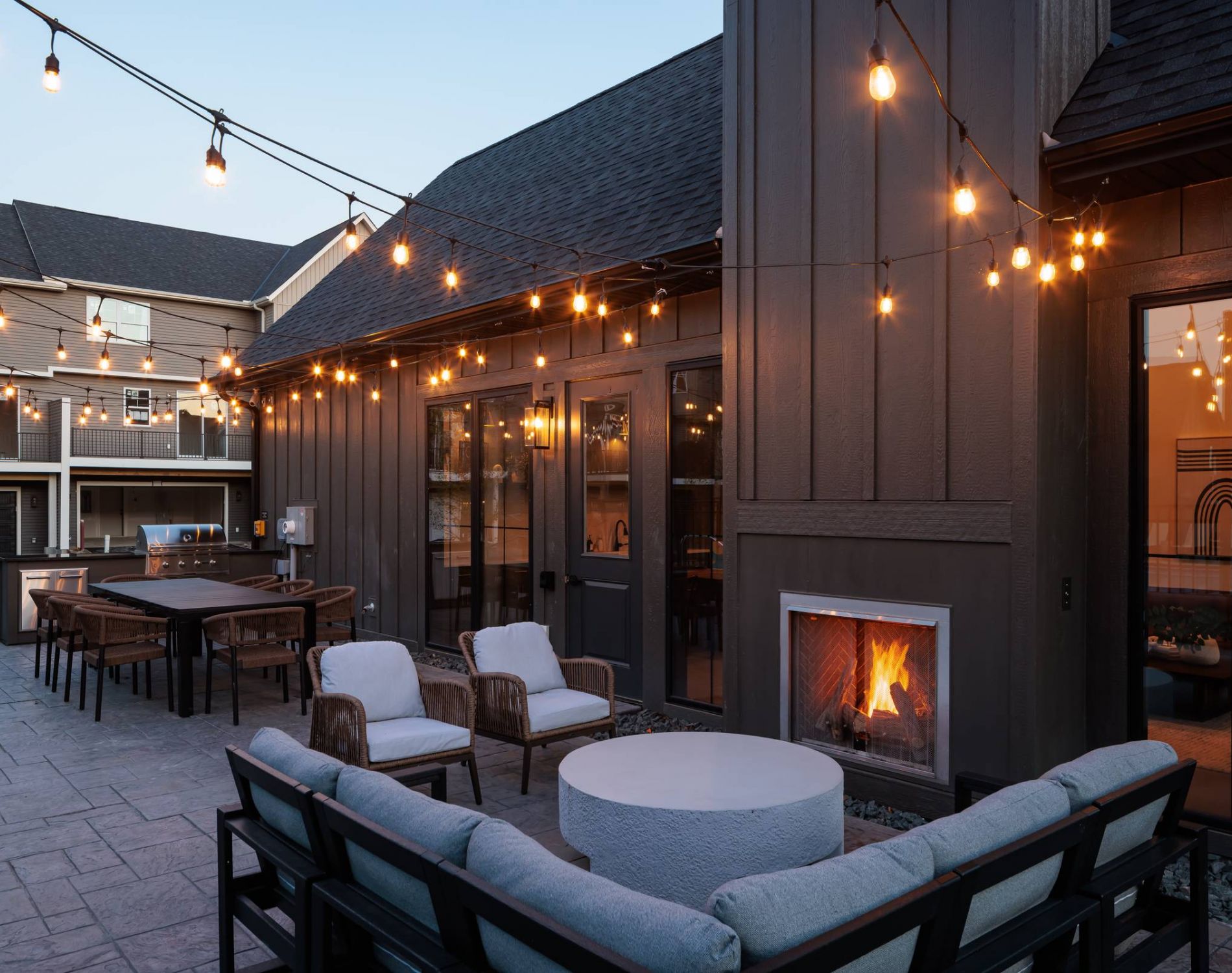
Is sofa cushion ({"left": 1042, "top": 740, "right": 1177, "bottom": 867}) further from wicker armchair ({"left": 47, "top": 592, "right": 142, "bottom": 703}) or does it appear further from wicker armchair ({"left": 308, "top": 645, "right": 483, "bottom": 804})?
wicker armchair ({"left": 47, "top": 592, "right": 142, "bottom": 703})

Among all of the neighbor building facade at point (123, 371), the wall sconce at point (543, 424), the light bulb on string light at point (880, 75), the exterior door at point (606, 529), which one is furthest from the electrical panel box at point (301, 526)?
the light bulb on string light at point (880, 75)

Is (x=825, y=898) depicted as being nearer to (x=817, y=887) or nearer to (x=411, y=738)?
(x=817, y=887)

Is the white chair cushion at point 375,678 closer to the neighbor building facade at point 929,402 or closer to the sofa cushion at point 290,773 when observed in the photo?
the sofa cushion at point 290,773

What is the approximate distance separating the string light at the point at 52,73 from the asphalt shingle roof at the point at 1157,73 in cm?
434

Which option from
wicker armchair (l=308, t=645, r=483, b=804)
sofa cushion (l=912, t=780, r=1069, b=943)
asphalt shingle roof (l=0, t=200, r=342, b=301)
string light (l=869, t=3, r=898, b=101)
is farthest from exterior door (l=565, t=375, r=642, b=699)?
asphalt shingle roof (l=0, t=200, r=342, b=301)

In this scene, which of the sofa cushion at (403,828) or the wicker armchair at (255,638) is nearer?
the sofa cushion at (403,828)

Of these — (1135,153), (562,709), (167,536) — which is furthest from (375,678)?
(167,536)

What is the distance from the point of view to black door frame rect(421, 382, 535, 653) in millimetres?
8414

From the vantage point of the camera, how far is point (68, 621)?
24.6ft

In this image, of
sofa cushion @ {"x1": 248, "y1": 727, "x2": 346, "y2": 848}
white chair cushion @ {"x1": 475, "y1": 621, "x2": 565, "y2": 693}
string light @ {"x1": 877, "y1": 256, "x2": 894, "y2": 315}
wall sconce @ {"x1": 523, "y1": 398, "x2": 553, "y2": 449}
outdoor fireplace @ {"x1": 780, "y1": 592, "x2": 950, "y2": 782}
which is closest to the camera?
sofa cushion @ {"x1": 248, "y1": 727, "x2": 346, "y2": 848}

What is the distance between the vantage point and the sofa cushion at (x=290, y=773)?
8.95 feet

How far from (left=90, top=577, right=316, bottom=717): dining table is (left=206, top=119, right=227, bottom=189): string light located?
4.59 m

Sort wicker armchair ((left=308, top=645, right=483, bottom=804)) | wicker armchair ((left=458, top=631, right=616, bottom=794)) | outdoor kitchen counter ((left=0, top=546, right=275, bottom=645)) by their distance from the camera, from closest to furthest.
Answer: wicker armchair ((left=308, top=645, right=483, bottom=804)) → wicker armchair ((left=458, top=631, right=616, bottom=794)) → outdoor kitchen counter ((left=0, top=546, right=275, bottom=645))

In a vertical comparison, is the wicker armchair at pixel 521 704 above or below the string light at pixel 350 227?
below
